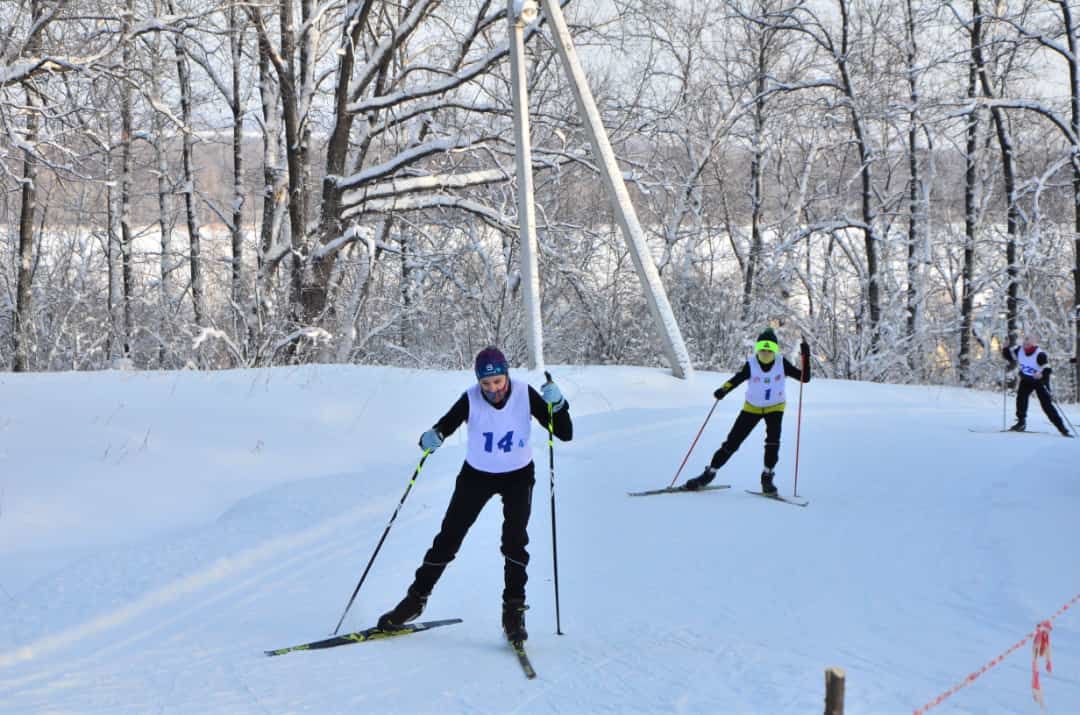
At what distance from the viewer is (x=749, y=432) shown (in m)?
9.11

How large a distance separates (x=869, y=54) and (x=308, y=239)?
54.7ft

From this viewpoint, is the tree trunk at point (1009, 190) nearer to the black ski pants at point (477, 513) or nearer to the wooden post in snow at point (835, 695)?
the black ski pants at point (477, 513)

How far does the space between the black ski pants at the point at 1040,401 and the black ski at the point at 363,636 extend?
10832mm

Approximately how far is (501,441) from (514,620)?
1.01 metres

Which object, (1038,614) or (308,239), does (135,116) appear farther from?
(1038,614)

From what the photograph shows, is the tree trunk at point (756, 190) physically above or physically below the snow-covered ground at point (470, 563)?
above

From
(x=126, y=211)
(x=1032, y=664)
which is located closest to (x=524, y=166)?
(x=1032, y=664)

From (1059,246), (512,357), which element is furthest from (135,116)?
(1059,246)

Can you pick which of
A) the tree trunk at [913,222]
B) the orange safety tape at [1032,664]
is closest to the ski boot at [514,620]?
the orange safety tape at [1032,664]

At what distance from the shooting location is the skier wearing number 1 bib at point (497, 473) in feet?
17.0

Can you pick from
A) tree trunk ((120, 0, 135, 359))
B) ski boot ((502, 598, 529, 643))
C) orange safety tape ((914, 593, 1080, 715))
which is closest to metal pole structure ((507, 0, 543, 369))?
ski boot ((502, 598, 529, 643))

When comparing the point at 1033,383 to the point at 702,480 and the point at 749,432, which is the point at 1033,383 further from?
the point at 702,480

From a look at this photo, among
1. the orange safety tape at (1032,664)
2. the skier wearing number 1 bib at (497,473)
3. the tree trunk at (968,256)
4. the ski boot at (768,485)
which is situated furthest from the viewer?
the tree trunk at (968,256)

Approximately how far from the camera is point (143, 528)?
23.0 feet
